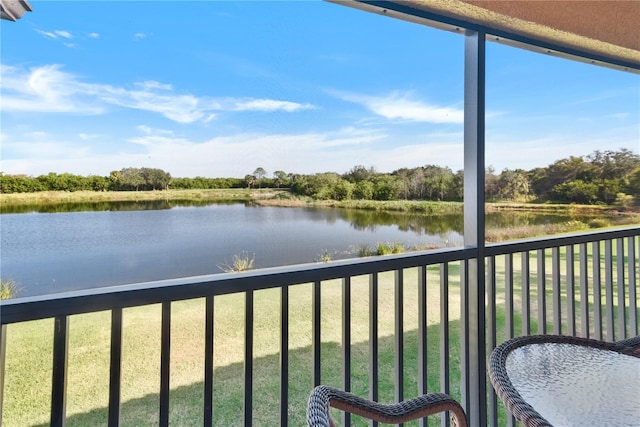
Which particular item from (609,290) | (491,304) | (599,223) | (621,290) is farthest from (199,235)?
(599,223)

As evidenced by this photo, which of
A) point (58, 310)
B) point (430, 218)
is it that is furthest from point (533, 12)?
point (58, 310)

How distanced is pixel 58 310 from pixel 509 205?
3159 mm

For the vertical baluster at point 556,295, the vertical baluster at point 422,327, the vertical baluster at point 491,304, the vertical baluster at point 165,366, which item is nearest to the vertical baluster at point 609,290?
the vertical baluster at point 556,295

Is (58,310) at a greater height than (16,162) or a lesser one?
lesser

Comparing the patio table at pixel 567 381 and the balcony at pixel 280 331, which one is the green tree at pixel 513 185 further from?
the patio table at pixel 567 381

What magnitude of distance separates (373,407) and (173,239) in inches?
53.6

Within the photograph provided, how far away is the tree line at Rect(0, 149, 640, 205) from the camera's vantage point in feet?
5.56

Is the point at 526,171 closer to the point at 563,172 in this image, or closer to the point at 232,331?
the point at 563,172

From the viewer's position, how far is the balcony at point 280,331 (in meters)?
1.21

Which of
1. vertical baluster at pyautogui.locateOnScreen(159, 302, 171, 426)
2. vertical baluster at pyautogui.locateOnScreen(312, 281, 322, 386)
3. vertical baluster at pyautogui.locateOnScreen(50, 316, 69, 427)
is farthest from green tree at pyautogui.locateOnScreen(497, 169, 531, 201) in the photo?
vertical baluster at pyautogui.locateOnScreen(50, 316, 69, 427)

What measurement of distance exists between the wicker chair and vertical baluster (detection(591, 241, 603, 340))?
6.54ft

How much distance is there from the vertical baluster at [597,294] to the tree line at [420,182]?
0.74 metres

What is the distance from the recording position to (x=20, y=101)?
1.58 meters

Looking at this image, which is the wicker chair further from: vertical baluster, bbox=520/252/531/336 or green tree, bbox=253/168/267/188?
green tree, bbox=253/168/267/188
